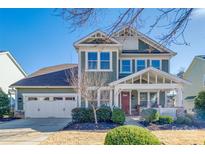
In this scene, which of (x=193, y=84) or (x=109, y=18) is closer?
(x=109, y=18)

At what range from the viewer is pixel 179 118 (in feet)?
33.0

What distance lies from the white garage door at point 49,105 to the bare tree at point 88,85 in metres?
0.44

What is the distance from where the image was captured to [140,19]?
23.3ft

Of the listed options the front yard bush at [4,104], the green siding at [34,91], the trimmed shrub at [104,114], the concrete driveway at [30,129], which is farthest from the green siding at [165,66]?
the front yard bush at [4,104]

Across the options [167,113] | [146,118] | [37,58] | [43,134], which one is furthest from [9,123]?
[167,113]

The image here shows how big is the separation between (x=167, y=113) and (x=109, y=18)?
4.74 m

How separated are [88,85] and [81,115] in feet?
3.57

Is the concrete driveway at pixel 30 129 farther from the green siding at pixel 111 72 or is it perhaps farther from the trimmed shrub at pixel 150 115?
the trimmed shrub at pixel 150 115

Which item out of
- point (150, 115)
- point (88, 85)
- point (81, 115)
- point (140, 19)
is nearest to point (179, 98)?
point (150, 115)

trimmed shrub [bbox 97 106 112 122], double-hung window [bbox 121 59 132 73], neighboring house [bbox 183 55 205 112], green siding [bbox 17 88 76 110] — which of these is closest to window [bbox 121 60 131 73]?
double-hung window [bbox 121 59 132 73]

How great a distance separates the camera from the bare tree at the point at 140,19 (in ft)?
21.4

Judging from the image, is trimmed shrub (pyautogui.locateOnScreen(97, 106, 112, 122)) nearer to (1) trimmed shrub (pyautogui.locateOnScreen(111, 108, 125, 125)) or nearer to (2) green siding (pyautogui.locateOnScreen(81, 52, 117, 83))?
(1) trimmed shrub (pyautogui.locateOnScreen(111, 108, 125, 125))

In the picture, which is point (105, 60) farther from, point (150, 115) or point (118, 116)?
point (150, 115)
